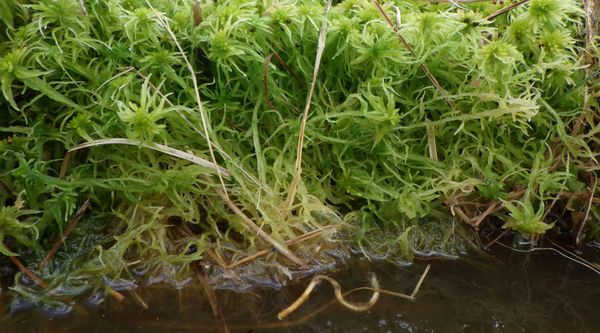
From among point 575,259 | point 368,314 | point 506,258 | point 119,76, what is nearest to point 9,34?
point 119,76

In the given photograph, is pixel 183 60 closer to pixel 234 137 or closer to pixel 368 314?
pixel 234 137

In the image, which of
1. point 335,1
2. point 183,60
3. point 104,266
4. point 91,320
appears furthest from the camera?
point 335,1

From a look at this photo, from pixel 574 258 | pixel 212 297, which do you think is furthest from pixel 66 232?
pixel 574 258

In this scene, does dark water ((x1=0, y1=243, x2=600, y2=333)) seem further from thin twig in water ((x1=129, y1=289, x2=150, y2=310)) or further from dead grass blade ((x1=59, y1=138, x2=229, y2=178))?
dead grass blade ((x1=59, y1=138, x2=229, y2=178))

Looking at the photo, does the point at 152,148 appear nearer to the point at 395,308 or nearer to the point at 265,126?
the point at 265,126

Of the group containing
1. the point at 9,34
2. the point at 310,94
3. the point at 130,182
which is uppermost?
the point at 9,34

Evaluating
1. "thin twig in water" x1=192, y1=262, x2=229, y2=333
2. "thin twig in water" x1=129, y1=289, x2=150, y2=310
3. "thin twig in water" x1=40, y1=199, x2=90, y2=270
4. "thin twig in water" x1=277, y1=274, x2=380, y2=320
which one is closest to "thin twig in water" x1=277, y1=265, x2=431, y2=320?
"thin twig in water" x1=277, y1=274, x2=380, y2=320

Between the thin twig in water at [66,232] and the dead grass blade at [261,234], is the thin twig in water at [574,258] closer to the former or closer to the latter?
the dead grass blade at [261,234]

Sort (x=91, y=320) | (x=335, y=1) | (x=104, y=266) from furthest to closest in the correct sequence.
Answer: (x=335, y=1)
(x=104, y=266)
(x=91, y=320)
